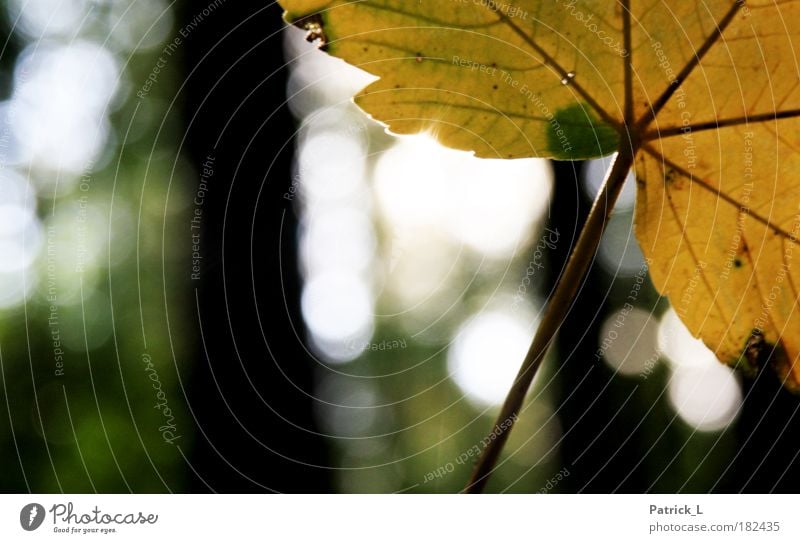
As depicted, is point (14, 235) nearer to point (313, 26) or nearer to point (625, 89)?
point (313, 26)

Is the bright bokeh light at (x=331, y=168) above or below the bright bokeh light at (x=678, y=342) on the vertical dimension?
above

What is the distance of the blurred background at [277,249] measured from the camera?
0.64 m

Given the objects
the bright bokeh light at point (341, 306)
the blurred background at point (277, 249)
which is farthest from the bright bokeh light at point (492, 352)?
the bright bokeh light at point (341, 306)

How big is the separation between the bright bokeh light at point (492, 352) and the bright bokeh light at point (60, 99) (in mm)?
506

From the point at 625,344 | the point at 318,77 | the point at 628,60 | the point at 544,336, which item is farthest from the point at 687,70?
the point at 625,344

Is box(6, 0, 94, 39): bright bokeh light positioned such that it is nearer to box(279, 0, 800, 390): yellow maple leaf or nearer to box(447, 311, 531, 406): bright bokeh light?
box(279, 0, 800, 390): yellow maple leaf

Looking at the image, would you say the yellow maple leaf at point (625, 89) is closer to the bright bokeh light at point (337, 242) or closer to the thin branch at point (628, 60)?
the thin branch at point (628, 60)

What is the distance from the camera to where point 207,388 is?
997 mm

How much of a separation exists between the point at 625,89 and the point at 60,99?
2.06 feet

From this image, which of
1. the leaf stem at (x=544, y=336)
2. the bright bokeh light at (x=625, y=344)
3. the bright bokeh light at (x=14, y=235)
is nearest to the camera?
the leaf stem at (x=544, y=336)

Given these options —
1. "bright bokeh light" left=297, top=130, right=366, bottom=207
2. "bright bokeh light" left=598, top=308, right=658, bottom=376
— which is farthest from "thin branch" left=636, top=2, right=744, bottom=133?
"bright bokeh light" left=598, top=308, right=658, bottom=376
